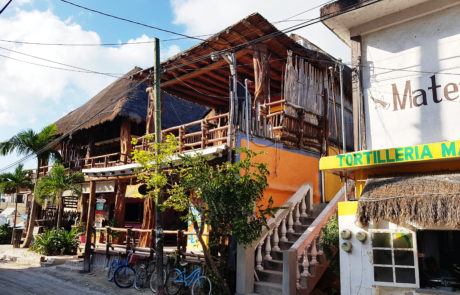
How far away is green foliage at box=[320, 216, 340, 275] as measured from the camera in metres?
7.32

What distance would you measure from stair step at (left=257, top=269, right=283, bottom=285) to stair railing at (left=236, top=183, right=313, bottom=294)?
0.13 m

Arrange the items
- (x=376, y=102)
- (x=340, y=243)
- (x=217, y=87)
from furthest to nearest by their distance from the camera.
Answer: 1. (x=217, y=87)
2. (x=376, y=102)
3. (x=340, y=243)

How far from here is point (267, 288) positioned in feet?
25.3

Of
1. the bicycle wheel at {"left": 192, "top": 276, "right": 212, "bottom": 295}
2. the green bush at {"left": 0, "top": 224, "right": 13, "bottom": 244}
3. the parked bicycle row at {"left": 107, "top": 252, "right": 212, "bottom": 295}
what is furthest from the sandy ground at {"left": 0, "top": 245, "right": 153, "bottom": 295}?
the green bush at {"left": 0, "top": 224, "right": 13, "bottom": 244}

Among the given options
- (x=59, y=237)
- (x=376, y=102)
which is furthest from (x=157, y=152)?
(x=59, y=237)

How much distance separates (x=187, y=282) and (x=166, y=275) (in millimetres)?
907

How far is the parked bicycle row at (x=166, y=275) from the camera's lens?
27.4 ft

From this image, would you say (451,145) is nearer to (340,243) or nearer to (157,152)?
(340,243)

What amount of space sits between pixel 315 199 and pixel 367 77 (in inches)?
209

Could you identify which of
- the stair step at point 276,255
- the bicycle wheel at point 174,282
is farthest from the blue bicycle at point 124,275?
the stair step at point 276,255

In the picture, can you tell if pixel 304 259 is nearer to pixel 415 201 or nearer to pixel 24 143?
pixel 415 201

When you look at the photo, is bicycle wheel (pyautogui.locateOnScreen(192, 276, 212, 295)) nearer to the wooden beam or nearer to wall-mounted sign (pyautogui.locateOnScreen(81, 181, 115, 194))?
the wooden beam

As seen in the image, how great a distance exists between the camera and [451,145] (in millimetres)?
5965

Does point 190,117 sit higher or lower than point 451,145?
higher
